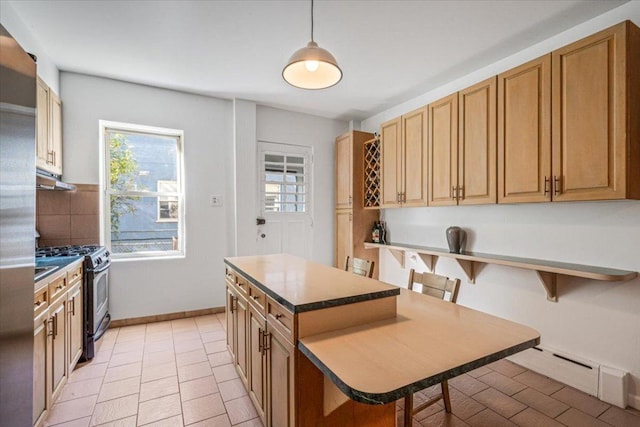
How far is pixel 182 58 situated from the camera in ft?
9.05

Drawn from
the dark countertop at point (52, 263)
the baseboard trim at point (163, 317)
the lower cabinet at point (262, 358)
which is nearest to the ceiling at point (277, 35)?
the dark countertop at point (52, 263)

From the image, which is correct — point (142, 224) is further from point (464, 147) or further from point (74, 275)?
point (464, 147)

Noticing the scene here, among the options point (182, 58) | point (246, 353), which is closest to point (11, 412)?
point (246, 353)

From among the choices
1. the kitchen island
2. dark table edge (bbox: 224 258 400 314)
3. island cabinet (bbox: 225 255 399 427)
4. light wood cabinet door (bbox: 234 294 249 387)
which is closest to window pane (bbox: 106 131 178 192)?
light wood cabinet door (bbox: 234 294 249 387)

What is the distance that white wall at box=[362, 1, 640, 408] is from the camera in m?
1.99

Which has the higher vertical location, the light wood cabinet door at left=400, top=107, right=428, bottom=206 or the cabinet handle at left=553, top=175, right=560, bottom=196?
the light wood cabinet door at left=400, top=107, right=428, bottom=206

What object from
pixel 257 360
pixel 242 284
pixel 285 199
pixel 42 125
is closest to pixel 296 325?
pixel 257 360

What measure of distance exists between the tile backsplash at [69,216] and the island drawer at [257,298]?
2339 mm

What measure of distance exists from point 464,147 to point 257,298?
225 centimetres

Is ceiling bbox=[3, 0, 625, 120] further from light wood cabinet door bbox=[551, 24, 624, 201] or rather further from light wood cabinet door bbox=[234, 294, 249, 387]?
light wood cabinet door bbox=[234, 294, 249, 387]

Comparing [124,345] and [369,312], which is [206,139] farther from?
[369,312]

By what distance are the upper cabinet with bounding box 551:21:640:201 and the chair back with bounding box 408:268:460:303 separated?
1.03 meters

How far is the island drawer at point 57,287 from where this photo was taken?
179 centimetres

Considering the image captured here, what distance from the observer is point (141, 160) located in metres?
3.53
